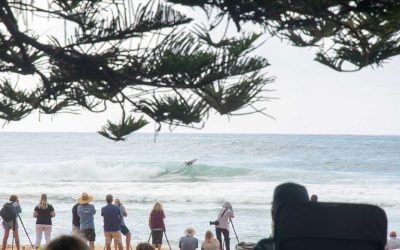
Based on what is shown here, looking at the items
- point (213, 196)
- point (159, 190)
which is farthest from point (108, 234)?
point (159, 190)

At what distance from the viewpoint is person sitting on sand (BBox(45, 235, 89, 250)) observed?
2943 millimetres

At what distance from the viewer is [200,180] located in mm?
44812

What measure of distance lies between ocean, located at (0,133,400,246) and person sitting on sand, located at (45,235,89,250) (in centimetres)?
1723

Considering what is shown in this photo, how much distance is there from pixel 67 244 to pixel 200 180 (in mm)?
41939

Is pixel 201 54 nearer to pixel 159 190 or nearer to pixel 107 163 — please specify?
pixel 159 190

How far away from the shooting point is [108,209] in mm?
15734

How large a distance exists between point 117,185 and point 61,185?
2796 mm

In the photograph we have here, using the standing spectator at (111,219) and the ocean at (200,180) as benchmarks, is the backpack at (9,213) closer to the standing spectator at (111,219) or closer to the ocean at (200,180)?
the standing spectator at (111,219)

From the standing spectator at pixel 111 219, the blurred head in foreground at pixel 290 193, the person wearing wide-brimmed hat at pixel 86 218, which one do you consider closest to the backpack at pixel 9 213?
the person wearing wide-brimmed hat at pixel 86 218

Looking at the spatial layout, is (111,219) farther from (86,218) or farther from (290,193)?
(290,193)

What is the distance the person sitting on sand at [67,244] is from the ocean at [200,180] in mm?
17230

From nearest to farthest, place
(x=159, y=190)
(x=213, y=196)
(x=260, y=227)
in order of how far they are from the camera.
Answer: (x=260, y=227)
(x=213, y=196)
(x=159, y=190)

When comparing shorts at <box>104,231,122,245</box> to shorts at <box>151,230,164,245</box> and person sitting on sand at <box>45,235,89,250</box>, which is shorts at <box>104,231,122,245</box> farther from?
person sitting on sand at <box>45,235,89,250</box>

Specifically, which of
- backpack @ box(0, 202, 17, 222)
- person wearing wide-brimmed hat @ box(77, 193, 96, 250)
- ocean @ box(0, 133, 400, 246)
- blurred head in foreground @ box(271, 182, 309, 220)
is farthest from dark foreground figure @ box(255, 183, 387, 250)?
ocean @ box(0, 133, 400, 246)
